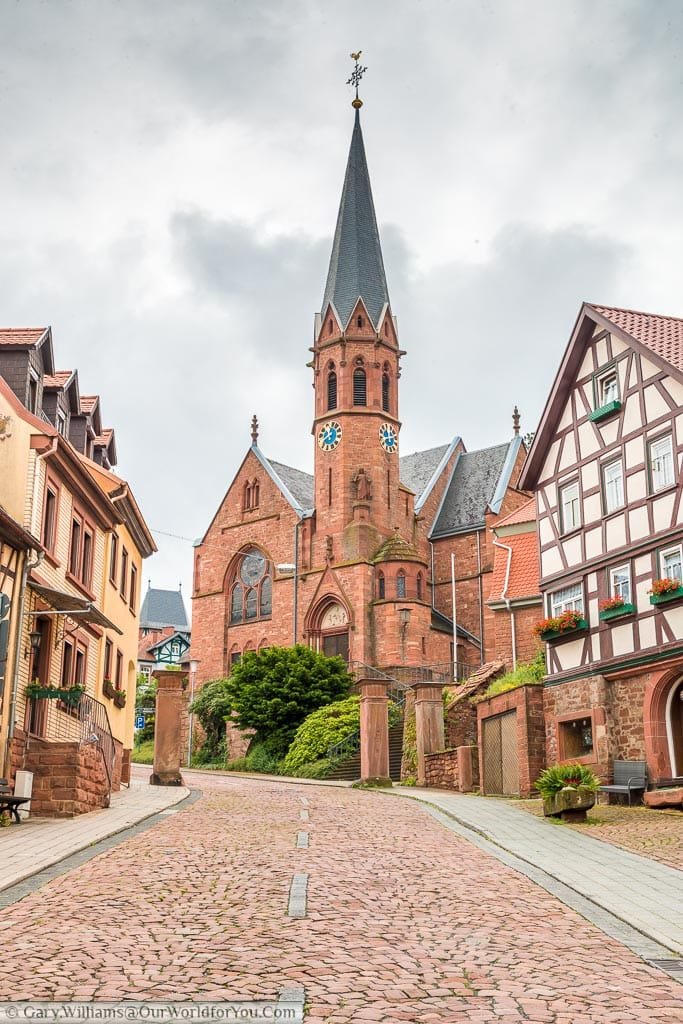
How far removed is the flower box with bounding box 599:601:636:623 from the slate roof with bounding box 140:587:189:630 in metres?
98.4

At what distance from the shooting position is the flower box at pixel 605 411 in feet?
82.0

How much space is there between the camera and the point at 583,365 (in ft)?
87.9

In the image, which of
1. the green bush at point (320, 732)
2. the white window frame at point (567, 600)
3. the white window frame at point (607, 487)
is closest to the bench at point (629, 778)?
the white window frame at point (567, 600)

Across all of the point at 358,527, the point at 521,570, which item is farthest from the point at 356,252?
the point at 521,570

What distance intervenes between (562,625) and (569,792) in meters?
6.28

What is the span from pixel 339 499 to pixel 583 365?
29341mm

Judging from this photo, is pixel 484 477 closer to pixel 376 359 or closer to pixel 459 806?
pixel 376 359

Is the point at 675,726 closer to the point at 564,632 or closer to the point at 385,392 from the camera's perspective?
the point at 564,632

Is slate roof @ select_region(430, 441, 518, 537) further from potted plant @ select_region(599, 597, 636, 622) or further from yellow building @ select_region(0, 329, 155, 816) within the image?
potted plant @ select_region(599, 597, 636, 622)

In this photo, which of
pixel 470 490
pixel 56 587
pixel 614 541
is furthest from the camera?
pixel 470 490

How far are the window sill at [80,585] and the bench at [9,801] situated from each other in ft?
22.6

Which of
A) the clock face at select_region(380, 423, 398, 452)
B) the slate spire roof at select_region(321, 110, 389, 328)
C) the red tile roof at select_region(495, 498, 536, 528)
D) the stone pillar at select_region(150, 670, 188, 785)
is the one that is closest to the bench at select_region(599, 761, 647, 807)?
the stone pillar at select_region(150, 670, 188, 785)

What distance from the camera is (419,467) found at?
64562mm

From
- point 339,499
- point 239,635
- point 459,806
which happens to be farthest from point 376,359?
point 459,806
